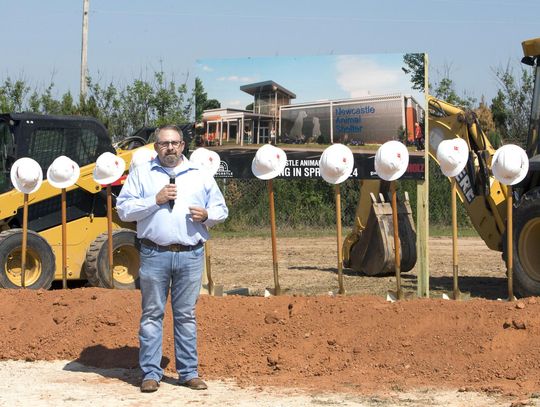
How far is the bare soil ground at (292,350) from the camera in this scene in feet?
24.6

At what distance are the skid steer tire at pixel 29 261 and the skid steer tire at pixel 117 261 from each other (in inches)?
22.4

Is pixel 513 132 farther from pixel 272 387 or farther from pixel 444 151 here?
pixel 272 387

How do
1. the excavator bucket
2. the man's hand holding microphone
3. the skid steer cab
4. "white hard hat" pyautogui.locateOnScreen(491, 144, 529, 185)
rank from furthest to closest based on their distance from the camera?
the excavator bucket → the skid steer cab → "white hard hat" pyautogui.locateOnScreen(491, 144, 529, 185) → the man's hand holding microphone

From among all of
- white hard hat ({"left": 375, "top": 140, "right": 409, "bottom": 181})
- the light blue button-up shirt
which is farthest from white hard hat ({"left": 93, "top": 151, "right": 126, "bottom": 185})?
the light blue button-up shirt

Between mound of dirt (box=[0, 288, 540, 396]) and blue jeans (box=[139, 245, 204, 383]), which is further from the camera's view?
mound of dirt (box=[0, 288, 540, 396])

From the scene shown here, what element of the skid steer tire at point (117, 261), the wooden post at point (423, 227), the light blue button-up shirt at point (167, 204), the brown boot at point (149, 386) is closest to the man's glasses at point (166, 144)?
the light blue button-up shirt at point (167, 204)

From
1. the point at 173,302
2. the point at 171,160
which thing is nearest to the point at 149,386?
the point at 173,302

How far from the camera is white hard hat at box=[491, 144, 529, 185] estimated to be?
9.51m

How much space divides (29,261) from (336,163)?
4194 millimetres

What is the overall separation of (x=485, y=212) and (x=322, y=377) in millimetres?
5468

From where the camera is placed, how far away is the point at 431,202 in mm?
24719

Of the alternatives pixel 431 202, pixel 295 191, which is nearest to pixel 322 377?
pixel 295 191

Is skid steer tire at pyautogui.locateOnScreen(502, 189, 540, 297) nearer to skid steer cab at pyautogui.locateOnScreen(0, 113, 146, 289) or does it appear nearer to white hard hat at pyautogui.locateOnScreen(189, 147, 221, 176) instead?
white hard hat at pyautogui.locateOnScreen(189, 147, 221, 176)

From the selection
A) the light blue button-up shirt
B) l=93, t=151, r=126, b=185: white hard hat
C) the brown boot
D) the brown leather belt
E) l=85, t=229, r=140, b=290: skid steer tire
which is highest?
l=93, t=151, r=126, b=185: white hard hat
